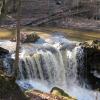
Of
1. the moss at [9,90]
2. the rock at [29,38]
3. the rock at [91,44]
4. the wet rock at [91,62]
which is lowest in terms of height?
the wet rock at [91,62]

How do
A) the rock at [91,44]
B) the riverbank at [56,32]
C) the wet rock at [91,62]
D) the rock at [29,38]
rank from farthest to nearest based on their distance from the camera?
1. the riverbank at [56,32]
2. the rock at [29,38]
3. the wet rock at [91,62]
4. the rock at [91,44]

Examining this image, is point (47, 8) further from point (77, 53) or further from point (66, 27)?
point (77, 53)

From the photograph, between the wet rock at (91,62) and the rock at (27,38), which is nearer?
the wet rock at (91,62)

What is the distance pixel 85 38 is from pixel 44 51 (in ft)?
18.5

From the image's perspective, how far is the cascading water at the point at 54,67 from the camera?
20.3 meters

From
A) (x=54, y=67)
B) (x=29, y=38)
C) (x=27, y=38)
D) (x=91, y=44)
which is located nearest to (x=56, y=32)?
(x=29, y=38)

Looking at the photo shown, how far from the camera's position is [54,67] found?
21.6 metres

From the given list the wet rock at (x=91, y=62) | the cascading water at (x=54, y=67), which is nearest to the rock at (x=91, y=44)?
the wet rock at (x=91, y=62)

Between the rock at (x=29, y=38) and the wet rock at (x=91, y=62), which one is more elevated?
the rock at (x=29, y=38)

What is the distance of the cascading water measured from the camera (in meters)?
20.3

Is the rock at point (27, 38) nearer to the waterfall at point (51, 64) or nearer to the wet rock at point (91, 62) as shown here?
the waterfall at point (51, 64)

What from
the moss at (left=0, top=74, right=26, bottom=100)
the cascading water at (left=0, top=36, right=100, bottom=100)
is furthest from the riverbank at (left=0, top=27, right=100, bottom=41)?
the moss at (left=0, top=74, right=26, bottom=100)

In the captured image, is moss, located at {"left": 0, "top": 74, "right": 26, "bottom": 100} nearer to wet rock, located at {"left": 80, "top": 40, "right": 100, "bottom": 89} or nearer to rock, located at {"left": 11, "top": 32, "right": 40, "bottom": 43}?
wet rock, located at {"left": 80, "top": 40, "right": 100, "bottom": 89}

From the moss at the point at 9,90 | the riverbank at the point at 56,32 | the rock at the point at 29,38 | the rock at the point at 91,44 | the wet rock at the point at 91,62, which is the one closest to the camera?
the moss at the point at 9,90
